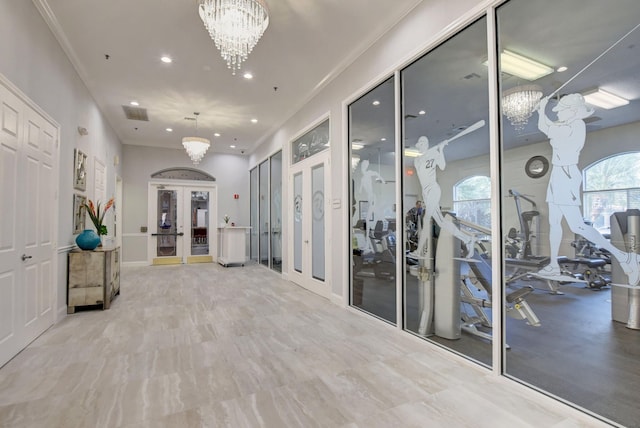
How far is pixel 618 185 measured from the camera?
6.25 feet

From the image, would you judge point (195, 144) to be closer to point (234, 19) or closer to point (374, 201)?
point (234, 19)

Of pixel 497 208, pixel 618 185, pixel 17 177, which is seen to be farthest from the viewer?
pixel 17 177

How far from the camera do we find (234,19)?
Result: 293 centimetres


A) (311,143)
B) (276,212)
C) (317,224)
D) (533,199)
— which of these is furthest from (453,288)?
(276,212)

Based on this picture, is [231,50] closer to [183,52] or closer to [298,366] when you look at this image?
[183,52]

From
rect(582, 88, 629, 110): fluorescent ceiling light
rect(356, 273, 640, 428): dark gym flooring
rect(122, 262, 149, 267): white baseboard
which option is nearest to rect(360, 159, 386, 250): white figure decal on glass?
rect(356, 273, 640, 428): dark gym flooring

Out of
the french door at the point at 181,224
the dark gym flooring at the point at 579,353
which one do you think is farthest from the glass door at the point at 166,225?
the dark gym flooring at the point at 579,353

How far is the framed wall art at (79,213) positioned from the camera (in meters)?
4.66

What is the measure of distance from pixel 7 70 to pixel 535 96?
14.6 ft

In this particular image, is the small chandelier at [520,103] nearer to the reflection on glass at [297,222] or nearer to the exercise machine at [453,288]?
the exercise machine at [453,288]

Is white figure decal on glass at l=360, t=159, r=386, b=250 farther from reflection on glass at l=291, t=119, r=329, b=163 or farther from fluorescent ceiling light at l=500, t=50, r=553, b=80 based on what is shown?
fluorescent ceiling light at l=500, t=50, r=553, b=80

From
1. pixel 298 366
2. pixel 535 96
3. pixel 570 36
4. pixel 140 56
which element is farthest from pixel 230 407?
pixel 140 56

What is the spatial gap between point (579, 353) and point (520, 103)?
1.99m

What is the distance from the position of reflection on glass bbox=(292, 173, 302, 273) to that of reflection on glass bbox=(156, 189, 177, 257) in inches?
199
